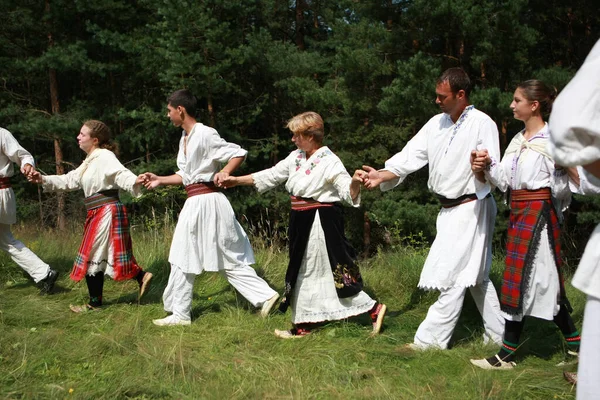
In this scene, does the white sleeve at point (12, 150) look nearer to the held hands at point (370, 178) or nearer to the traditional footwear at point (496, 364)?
the held hands at point (370, 178)

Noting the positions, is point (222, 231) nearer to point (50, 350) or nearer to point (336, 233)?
point (336, 233)

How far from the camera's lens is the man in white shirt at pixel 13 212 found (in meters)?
5.89

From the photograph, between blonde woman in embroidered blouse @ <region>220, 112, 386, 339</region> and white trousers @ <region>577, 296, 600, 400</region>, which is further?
blonde woman in embroidered blouse @ <region>220, 112, 386, 339</region>

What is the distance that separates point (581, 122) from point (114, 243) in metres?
4.48

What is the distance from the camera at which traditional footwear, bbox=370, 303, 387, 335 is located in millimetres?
4473

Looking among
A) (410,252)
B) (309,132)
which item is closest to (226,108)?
(410,252)

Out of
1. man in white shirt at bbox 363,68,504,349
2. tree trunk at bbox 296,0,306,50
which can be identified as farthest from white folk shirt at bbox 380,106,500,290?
tree trunk at bbox 296,0,306,50

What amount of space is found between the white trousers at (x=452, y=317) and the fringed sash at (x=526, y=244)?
1.19ft

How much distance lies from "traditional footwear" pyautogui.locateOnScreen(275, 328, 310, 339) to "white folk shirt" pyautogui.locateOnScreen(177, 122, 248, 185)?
58.2 inches

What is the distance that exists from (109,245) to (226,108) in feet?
38.6

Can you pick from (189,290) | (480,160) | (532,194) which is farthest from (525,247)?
(189,290)

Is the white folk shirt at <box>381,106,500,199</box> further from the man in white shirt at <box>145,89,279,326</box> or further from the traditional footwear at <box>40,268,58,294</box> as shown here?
the traditional footwear at <box>40,268,58,294</box>

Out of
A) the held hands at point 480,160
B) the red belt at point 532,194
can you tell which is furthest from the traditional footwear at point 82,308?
the red belt at point 532,194

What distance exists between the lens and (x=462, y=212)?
3980mm
